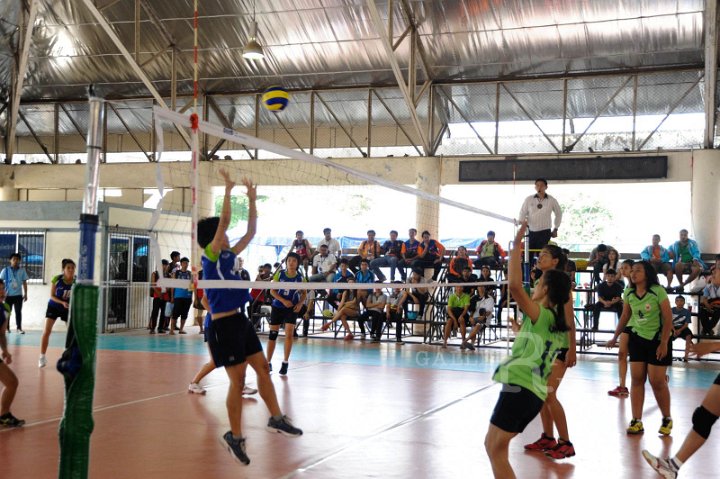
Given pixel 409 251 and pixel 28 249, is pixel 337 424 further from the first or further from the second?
pixel 28 249

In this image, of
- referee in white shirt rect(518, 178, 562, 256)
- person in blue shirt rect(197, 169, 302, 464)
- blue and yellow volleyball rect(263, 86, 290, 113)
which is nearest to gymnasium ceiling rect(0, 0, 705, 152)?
blue and yellow volleyball rect(263, 86, 290, 113)

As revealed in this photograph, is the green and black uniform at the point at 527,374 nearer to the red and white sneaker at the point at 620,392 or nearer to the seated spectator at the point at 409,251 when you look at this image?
the red and white sneaker at the point at 620,392

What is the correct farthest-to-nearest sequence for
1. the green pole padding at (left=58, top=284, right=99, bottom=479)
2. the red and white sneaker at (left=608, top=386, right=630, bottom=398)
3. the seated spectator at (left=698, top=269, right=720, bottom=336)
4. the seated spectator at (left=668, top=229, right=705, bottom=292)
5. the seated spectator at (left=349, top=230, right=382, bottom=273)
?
the seated spectator at (left=349, top=230, right=382, bottom=273), the seated spectator at (left=668, top=229, right=705, bottom=292), the seated spectator at (left=698, top=269, right=720, bottom=336), the red and white sneaker at (left=608, top=386, right=630, bottom=398), the green pole padding at (left=58, top=284, right=99, bottom=479)

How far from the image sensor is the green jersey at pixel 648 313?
699cm

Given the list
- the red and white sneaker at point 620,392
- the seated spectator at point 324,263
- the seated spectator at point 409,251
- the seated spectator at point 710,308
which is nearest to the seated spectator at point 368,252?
the seated spectator at point 324,263

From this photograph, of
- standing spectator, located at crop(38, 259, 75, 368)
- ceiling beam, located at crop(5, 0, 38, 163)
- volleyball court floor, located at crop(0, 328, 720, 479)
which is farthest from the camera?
ceiling beam, located at crop(5, 0, 38, 163)

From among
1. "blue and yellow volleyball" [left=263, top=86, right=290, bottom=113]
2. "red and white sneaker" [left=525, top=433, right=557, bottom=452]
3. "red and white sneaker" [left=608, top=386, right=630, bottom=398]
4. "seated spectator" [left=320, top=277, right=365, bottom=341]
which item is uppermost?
"blue and yellow volleyball" [left=263, top=86, right=290, bottom=113]

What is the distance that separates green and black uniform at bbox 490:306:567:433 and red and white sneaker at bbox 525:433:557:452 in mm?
2004

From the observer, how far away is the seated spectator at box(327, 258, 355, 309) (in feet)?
55.0

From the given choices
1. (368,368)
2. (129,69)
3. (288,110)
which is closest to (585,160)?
(288,110)

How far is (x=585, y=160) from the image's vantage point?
1928cm

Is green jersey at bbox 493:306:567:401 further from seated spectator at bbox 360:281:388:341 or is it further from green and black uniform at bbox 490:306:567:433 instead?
seated spectator at bbox 360:281:388:341

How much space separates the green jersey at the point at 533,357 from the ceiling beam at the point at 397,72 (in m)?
12.7

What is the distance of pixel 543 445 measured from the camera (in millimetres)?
6383
